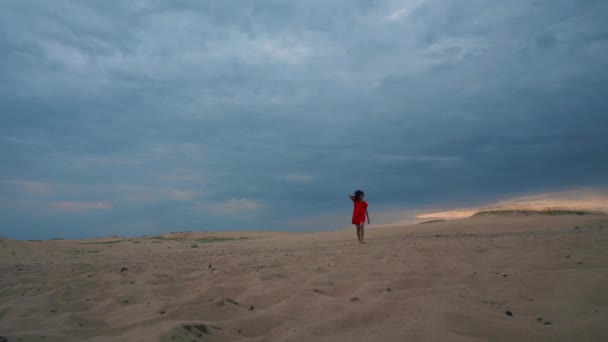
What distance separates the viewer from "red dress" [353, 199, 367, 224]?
12312 mm

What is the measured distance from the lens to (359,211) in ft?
40.5

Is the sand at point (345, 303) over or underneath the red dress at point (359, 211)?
underneath

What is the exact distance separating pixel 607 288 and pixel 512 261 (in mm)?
1852

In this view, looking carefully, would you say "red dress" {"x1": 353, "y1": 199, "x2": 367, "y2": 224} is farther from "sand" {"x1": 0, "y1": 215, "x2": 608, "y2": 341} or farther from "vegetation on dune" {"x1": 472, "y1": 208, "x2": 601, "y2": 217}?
"vegetation on dune" {"x1": 472, "y1": 208, "x2": 601, "y2": 217}

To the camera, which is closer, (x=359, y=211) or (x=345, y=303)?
(x=345, y=303)

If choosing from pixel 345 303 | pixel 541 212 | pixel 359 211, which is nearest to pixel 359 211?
pixel 359 211

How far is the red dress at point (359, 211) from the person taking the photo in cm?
1231

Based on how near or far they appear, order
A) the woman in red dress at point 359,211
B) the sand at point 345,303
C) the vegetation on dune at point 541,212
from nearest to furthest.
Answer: the sand at point 345,303
the woman in red dress at point 359,211
the vegetation on dune at point 541,212

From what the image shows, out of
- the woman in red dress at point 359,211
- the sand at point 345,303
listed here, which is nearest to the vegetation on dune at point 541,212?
the woman in red dress at point 359,211

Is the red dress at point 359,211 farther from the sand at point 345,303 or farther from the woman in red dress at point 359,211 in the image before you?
the sand at point 345,303

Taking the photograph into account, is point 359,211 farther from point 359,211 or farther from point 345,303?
point 345,303

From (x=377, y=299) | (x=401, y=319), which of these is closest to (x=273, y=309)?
(x=377, y=299)

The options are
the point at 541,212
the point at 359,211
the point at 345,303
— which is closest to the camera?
the point at 345,303

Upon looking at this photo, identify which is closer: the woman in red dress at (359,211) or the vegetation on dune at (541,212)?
the woman in red dress at (359,211)
